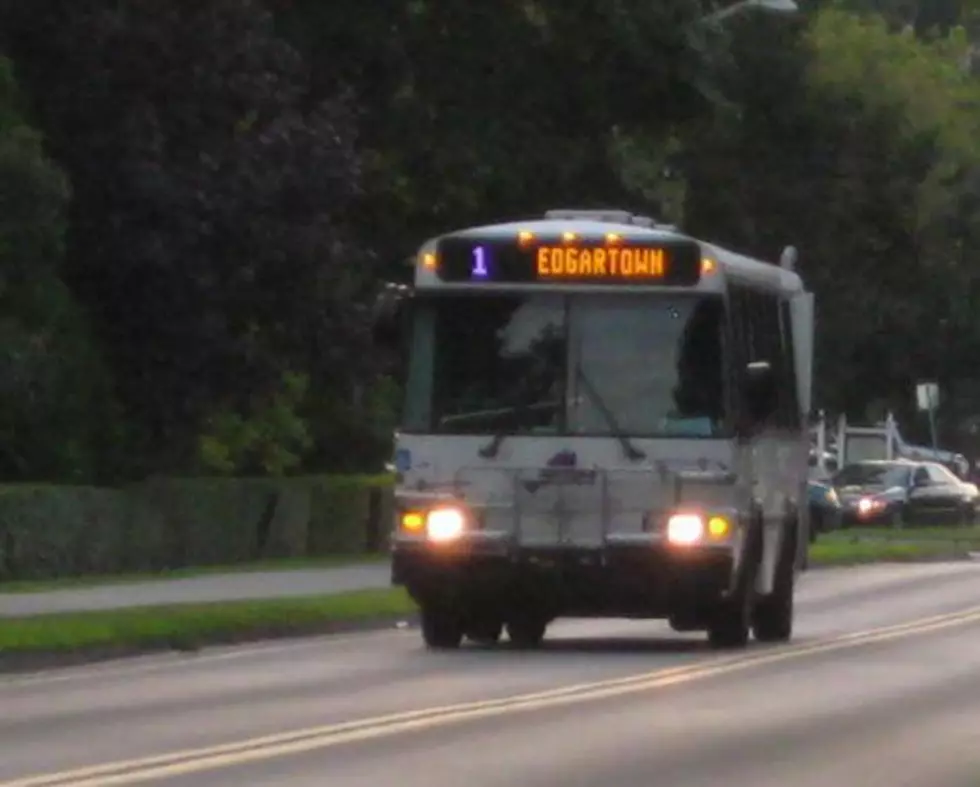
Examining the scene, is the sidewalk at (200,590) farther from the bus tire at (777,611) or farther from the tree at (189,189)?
the bus tire at (777,611)

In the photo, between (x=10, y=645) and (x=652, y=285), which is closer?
(x=10, y=645)

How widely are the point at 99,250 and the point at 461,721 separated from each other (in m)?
21.9

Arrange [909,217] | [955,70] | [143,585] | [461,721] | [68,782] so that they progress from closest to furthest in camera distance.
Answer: [68,782] → [461,721] → [143,585] → [909,217] → [955,70]

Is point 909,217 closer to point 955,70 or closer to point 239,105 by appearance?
point 955,70

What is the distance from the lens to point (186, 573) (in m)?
38.1

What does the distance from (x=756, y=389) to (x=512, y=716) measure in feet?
23.8

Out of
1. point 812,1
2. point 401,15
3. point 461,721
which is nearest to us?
point 461,721

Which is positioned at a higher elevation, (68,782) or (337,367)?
(337,367)

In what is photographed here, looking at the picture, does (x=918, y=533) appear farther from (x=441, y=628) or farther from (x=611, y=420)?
(x=611, y=420)

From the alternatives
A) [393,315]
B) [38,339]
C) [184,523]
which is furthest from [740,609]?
[184,523]

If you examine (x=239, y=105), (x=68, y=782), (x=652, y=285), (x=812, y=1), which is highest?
(x=812, y=1)

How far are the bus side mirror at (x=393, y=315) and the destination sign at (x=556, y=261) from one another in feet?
1.10

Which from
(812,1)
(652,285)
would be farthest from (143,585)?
(812,1)

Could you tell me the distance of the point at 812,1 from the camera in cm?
6259
